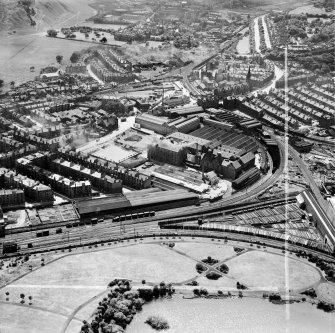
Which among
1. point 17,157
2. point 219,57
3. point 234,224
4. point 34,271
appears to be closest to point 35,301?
point 34,271

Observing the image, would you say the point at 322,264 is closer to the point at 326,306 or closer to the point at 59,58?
the point at 326,306

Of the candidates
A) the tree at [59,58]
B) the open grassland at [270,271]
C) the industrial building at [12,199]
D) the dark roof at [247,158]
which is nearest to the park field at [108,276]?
the open grassland at [270,271]

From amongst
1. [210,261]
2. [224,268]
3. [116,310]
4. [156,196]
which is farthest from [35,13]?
[116,310]

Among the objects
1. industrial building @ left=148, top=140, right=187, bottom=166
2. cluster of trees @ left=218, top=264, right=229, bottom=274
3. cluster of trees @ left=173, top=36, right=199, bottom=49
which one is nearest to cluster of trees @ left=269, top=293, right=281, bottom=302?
cluster of trees @ left=218, top=264, right=229, bottom=274

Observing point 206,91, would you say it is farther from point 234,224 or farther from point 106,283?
point 106,283

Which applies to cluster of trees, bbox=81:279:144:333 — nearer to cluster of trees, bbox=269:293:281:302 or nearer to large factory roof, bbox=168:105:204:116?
cluster of trees, bbox=269:293:281:302

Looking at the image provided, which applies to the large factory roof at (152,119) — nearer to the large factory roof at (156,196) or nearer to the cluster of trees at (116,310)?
the large factory roof at (156,196)
